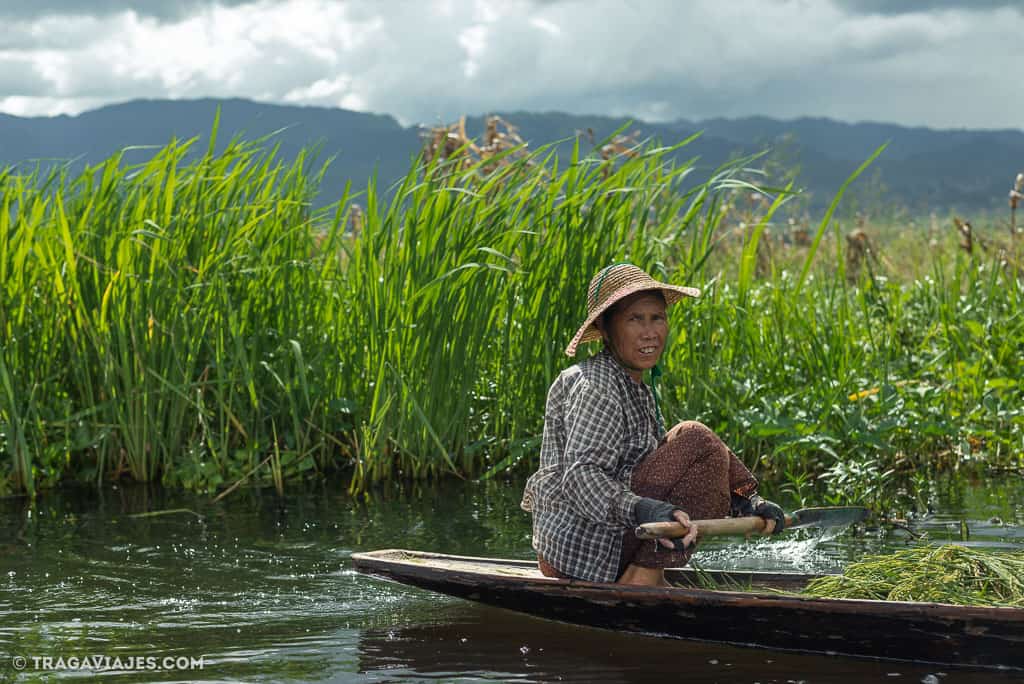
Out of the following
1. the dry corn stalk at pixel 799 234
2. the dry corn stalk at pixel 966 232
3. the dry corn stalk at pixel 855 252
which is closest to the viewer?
the dry corn stalk at pixel 966 232

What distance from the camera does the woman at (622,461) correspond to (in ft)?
13.6

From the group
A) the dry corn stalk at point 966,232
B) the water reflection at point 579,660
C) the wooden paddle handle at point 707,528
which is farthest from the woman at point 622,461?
the dry corn stalk at point 966,232

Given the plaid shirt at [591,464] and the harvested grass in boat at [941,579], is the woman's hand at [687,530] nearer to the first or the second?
the plaid shirt at [591,464]

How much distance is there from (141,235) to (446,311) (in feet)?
5.84

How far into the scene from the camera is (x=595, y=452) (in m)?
4.14

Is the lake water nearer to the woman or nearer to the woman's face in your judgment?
the woman

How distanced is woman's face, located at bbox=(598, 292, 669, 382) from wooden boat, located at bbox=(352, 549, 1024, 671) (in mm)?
762

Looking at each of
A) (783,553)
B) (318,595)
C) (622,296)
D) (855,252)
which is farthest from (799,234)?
(622,296)

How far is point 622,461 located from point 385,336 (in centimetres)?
280

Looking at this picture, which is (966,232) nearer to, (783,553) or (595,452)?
(783,553)

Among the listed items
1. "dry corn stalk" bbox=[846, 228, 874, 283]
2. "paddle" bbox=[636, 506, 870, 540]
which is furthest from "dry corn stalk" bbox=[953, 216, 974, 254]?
"paddle" bbox=[636, 506, 870, 540]

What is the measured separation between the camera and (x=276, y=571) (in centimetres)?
557

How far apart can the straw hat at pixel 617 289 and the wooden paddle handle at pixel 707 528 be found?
0.72 metres

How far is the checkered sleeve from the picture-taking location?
412cm
